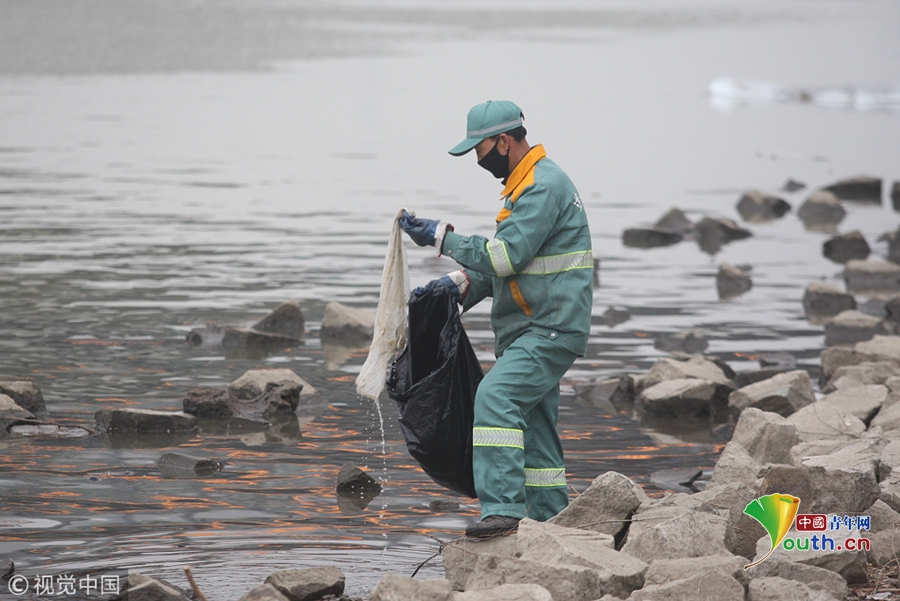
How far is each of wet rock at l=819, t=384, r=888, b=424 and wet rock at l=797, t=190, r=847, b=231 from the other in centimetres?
1524

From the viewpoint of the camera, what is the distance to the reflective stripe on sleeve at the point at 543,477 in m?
6.37

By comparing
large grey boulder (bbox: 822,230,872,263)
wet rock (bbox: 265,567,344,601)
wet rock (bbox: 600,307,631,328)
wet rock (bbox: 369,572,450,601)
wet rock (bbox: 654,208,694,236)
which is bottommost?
wet rock (bbox: 265,567,344,601)

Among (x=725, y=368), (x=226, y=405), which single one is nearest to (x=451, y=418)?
(x=226, y=405)

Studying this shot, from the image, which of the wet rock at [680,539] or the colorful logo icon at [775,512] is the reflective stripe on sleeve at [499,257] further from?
the colorful logo icon at [775,512]

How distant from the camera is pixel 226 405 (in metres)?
9.09

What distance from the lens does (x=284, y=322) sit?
12328 millimetres

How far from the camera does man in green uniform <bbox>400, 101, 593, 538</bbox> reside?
5.93 meters

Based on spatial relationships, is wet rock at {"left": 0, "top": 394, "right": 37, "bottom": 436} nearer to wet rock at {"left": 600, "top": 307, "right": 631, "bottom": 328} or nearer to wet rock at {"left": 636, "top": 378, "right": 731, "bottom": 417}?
wet rock at {"left": 636, "top": 378, "right": 731, "bottom": 417}

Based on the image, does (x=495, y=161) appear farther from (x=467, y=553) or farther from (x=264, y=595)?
(x=264, y=595)

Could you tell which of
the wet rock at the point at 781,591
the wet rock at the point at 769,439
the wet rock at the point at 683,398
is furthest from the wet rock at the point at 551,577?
the wet rock at the point at 683,398

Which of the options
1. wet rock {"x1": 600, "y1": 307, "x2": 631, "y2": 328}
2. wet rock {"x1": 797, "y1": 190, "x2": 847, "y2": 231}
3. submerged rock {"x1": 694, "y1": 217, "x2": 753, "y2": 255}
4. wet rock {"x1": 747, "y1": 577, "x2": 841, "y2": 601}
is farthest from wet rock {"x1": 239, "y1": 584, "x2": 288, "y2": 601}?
wet rock {"x1": 797, "y1": 190, "x2": 847, "y2": 231}

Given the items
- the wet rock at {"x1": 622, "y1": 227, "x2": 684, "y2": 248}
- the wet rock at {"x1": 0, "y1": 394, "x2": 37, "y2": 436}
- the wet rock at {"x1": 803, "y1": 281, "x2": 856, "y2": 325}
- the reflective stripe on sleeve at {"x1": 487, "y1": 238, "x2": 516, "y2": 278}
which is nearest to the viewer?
the reflective stripe on sleeve at {"x1": 487, "y1": 238, "x2": 516, "y2": 278}

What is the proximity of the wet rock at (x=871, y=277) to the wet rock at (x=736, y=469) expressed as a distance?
9905 mm

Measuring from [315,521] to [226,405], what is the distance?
2367 millimetres
